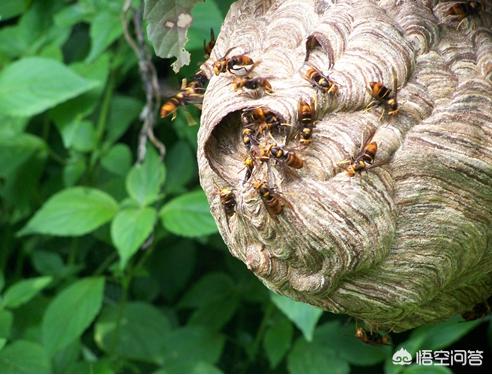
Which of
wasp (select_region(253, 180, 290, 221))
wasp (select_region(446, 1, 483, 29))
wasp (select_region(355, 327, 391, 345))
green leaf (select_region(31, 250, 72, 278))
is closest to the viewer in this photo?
wasp (select_region(253, 180, 290, 221))

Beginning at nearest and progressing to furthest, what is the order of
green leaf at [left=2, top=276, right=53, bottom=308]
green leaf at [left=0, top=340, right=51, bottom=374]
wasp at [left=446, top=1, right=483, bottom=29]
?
wasp at [left=446, top=1, right=483, bottom=29], green leaf at [left=0, top=340, right=51, bottom=374], green leaf at [left=2, top=276, right=53, bottom=308]

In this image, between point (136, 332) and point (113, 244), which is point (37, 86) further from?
point (136, 332)

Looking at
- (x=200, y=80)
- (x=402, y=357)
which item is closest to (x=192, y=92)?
(x=200, y=80)

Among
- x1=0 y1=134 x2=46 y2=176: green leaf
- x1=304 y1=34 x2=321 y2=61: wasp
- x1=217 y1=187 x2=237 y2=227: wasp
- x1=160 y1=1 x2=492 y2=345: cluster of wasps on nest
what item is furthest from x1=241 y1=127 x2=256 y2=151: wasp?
x1=0 y1=134 x2=46 y2=176: green leaf

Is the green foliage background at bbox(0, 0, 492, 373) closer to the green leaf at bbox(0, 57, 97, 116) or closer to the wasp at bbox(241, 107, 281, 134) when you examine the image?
the green leaf at bbox(0, 57, 97, 116)

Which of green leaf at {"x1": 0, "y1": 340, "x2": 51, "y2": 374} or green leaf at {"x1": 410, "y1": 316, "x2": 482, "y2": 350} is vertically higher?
green leaf at {"x1": 410, "y1": 316, "x2": 482, "y2": 350}

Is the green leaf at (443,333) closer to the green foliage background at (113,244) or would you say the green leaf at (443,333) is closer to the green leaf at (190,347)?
the green foliage background at (113,244)

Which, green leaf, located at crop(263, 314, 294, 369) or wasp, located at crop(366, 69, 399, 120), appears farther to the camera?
green leaf, located at crop(263, 314, 294, 369)
